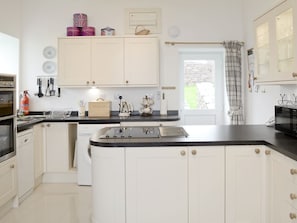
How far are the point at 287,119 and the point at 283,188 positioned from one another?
77 cm

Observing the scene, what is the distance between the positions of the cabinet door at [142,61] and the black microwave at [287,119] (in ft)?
7.37

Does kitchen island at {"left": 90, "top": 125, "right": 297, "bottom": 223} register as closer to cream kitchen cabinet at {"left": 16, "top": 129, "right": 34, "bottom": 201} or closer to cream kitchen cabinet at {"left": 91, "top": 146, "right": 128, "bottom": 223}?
cream kitchen cabinet at {"left": 91, "top": 146, "right": 128, "bottom": 223}

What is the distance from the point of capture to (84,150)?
15.2ft

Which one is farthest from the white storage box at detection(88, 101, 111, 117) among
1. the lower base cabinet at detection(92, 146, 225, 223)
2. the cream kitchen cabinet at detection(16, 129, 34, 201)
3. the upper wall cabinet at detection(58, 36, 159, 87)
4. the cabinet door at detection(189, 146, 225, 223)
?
the cabinet door at detection(189, 146, 225, 223)

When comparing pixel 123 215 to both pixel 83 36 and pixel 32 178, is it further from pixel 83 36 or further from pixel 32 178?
pixel 83 36

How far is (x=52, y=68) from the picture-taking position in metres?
5.33

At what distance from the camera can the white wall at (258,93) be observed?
4.07m

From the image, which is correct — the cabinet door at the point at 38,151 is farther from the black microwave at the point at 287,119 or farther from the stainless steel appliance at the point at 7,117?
the black microwave at the point at 287,119

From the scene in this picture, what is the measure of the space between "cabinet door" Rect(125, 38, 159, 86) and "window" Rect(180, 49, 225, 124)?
742 mm

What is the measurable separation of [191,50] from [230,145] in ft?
9.87

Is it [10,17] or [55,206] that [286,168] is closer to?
[55,206]

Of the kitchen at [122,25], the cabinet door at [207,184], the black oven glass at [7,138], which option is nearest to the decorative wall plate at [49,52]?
the kitchen at [122,25]

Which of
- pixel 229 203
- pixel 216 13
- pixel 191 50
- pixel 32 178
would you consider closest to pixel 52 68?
pixel 32 178

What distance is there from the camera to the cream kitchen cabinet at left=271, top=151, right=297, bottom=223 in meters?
2.26
